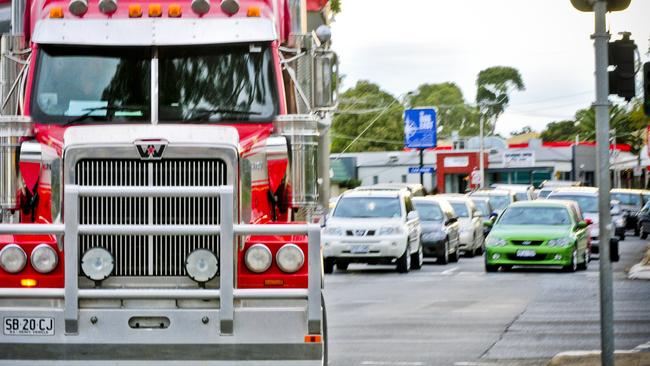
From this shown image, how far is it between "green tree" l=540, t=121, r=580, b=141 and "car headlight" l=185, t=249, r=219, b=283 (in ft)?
512

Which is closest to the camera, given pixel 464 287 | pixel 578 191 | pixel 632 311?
pixel 632 311

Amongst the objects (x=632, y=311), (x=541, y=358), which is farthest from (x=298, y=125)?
(x=632, y=311)

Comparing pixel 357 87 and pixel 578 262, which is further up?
pixel 357 87

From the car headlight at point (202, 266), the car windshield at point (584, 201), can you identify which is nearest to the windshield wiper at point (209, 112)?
the car headlight at point (202, 266)

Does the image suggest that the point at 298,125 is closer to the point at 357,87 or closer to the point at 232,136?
the point at 232,136

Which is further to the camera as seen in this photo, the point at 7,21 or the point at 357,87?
the point at 357,87

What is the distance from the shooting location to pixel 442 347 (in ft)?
53.0

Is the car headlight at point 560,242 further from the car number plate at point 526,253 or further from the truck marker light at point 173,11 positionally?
the truck marker light at point 173,11

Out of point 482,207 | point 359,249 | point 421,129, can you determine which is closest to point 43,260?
point 359,249

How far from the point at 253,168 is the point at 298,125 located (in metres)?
0.58

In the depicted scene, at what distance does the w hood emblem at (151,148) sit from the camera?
10.5m

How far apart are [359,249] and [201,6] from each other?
62.8 feet

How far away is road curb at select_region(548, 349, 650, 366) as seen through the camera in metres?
14.0

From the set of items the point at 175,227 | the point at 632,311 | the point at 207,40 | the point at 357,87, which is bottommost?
the point at 632,311
